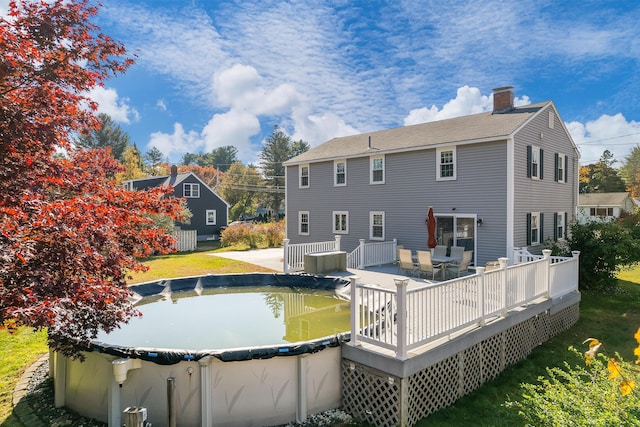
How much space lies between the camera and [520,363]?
687 cm

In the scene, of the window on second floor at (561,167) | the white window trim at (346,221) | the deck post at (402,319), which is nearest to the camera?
the deck post at (402,319)

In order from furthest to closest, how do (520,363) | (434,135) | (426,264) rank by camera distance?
(434,135) → (426,264) → (520,363)

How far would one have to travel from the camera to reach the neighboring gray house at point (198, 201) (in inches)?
1204

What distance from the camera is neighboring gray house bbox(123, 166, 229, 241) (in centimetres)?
3059

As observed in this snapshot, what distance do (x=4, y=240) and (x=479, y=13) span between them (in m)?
13.6

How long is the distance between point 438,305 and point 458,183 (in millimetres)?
9510

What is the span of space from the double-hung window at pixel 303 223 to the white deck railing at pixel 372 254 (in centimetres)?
571

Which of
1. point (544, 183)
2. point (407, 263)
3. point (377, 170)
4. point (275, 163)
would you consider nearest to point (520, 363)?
point (407, 263)

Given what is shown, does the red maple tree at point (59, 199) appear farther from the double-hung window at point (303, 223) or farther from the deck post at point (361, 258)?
the double-hung window at point (303, 223)

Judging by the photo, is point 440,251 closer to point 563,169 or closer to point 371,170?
point 371,170

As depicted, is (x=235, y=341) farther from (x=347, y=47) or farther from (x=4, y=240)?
(x=347, y=47)

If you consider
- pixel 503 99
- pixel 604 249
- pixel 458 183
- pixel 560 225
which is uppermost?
pixel 503 99

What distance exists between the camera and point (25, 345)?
7.33 m

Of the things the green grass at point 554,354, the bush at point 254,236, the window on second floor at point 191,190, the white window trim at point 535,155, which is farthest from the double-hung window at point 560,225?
the window on second floor at point 191,190
